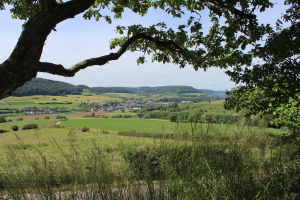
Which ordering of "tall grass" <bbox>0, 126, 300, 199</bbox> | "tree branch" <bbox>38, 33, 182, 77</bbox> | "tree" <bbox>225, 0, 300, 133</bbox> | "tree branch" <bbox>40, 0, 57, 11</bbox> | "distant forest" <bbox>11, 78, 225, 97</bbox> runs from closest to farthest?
1. "tall grass" <bbox>0, 126, 300, 199</bbox>
2. "tree branch" <bbox>40, 0, 57, 11</bbox>
3. "tree branch" <bbox>38, 33, 182, 77</bbox>
4. "tree" <bbox>225, 0, 300, 133</bbox>
5. "distant forest" <bbox>11, 78, 225, 97</bbox>

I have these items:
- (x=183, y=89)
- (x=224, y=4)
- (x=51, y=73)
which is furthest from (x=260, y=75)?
(x=183, y=89)

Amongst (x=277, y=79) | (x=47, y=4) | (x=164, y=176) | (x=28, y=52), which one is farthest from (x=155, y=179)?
(x=277, y=79)

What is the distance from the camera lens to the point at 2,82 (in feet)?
9.82

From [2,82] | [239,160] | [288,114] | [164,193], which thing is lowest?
[164,193]

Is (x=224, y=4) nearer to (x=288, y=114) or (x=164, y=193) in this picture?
(x=288, y=114)

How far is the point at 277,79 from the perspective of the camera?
583 cm

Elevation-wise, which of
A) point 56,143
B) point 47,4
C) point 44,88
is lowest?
point 56,143

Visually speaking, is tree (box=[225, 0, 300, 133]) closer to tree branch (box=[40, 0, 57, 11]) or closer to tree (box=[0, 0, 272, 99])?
tree (box=[0, 0, 272, 99])

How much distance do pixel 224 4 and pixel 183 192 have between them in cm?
Answer: 452

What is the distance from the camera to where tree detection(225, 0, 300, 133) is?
5438mm

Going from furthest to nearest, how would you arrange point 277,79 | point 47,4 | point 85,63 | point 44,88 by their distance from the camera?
point 44,88 < point 277,79 < point 85,63 < point 47,4

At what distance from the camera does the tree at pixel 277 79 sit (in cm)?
544

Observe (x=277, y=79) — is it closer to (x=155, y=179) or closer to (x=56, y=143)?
(x=155, y=179)

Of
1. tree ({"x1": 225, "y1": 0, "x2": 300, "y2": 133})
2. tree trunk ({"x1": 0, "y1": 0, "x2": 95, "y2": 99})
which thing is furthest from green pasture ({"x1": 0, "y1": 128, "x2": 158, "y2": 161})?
tree ({"x1": 225, "y1": 0, "x2": 300, "y2": 133})
